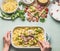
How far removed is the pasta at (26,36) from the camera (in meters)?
1.80

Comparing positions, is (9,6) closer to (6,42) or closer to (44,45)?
(6,42)

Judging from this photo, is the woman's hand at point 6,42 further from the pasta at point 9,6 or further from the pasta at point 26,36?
the pasta at point 9,6

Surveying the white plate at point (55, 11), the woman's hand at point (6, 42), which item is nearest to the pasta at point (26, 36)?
the woman's hand at point (6, 42)

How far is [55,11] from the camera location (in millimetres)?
1912

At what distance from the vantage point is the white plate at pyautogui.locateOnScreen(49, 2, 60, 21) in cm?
190

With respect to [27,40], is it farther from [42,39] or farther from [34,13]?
[34,13]

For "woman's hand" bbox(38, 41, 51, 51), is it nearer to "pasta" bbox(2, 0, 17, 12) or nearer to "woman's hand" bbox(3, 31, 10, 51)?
"woman's hand" bbox(3, 31, 10, 51)

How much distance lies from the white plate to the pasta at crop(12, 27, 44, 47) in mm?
162

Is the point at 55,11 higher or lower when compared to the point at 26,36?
higher

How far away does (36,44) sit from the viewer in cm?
181

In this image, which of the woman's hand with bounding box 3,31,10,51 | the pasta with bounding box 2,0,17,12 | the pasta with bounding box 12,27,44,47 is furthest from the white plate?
the woman's hand with bounding box 3,31,10,51

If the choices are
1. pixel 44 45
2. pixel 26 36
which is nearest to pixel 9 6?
pixel 26 36

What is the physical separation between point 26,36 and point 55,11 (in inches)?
12.4

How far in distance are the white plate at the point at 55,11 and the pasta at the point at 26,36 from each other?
162 millimetres
